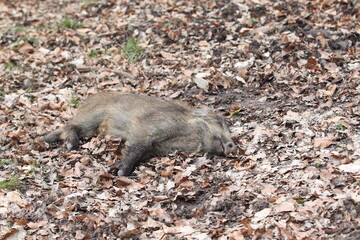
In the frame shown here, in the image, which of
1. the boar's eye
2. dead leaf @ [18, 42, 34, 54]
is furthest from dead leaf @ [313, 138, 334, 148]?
dead leaf @ [18, 42, 34, 54]

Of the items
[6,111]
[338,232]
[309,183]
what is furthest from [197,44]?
[338,232]

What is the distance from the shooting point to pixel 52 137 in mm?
7395

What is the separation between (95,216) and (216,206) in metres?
1.17

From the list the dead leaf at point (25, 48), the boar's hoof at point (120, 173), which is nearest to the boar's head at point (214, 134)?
the boar's hoof at point (120, 173)

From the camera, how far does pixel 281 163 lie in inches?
239

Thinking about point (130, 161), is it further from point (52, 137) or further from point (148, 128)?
point (52, 137)

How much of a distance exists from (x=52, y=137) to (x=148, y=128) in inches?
56.5

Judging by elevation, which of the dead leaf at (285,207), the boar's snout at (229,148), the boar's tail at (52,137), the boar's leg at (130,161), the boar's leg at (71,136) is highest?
the dead leaf at (285,207)

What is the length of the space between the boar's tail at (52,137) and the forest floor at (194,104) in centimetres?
13

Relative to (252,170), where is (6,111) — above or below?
below

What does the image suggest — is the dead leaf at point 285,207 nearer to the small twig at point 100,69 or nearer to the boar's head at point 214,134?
the boar's head at point 214,134

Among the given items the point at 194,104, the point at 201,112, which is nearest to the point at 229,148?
the point at 201,112

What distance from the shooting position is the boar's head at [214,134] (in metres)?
6.55

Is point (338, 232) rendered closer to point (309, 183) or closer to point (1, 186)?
point (309, 183)
